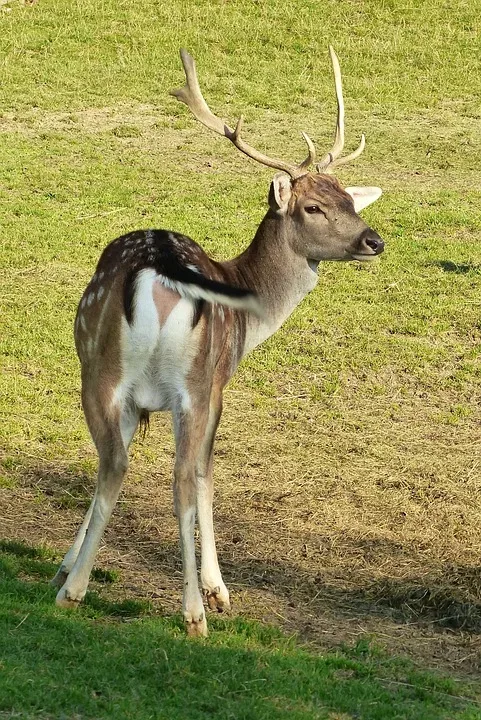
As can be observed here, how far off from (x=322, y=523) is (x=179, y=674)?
2.93 m

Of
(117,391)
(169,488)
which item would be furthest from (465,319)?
(117,391)

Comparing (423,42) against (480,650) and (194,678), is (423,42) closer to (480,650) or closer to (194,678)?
(480,650)

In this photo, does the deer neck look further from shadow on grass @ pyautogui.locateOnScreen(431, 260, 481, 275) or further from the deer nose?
shadow on grass @ pyautogui.locateOnScreen(431, 260, 481, 275)

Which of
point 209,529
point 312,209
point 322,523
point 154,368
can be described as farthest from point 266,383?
point 154,368

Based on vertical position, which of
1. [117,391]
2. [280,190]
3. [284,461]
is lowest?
[284,461]

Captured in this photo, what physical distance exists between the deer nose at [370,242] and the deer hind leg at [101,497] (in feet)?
6.00

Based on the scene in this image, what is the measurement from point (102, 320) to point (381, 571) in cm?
240

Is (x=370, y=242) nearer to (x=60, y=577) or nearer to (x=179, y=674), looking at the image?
(x=60, y=577)

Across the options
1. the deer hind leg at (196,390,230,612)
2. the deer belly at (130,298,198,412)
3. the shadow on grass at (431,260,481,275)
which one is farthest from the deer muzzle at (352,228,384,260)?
the shadow on grass at (431,260,481,275)

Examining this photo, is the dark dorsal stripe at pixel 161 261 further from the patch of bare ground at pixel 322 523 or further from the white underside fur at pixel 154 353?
the patch of bare ground at pixel 322 523

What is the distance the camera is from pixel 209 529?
20.9 feet

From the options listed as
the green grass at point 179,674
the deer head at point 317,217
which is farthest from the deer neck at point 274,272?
the green grass at point 179,674

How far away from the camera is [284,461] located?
877cm

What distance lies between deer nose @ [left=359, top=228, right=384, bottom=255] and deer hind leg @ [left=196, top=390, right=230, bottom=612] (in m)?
1.23
